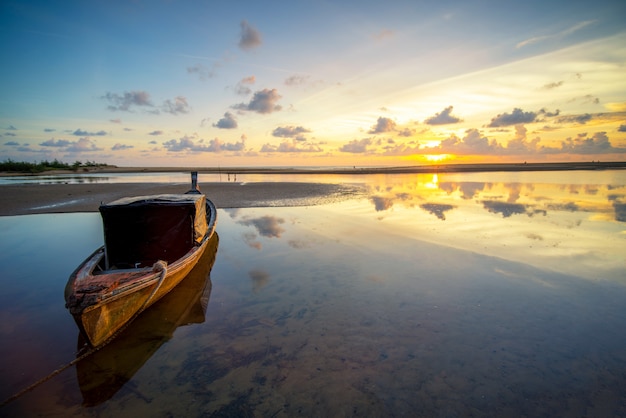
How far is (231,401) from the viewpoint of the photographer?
4270mm

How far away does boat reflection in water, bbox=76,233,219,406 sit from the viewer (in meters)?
4.68

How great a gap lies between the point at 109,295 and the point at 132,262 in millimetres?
3511

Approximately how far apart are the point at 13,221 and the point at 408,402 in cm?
2252

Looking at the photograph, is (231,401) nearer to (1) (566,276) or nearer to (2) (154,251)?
(2) (154,251)

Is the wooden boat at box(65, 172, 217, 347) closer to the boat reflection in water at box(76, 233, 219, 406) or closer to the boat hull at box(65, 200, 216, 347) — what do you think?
the boat hull at box(65, 200, 216, 347)

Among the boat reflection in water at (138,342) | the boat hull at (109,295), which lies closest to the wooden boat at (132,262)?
the boat hull at (109,295)

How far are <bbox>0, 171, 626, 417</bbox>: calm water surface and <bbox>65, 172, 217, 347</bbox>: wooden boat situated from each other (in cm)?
54

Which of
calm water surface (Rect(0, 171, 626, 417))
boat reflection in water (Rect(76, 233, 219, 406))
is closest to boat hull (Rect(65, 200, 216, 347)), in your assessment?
boat reflection in water (Rect(76, 233, 219, 406))

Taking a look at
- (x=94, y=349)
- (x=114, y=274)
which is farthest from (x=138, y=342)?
(x=114, y=274)

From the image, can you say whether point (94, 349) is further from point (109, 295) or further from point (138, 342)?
point (109, 295)

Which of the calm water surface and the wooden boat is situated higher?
the wooden boat

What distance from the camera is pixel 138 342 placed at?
19.0ft

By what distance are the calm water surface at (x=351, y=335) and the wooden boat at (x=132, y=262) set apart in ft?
1.76

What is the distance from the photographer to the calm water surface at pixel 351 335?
4.26 metres
